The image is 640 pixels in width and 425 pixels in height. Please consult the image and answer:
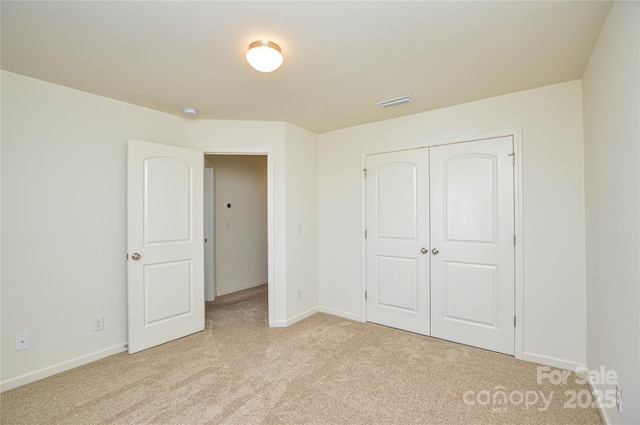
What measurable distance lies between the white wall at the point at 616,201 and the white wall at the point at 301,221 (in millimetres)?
2630

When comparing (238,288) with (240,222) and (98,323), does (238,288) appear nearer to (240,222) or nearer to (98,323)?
(240,222)

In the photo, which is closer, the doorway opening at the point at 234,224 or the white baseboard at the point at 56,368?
the white baseboard at the point at 56,368

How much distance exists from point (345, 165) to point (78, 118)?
266cm

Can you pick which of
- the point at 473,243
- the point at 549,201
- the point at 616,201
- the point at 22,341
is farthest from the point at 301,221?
the point at 616,201

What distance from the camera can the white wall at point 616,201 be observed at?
1.31 m

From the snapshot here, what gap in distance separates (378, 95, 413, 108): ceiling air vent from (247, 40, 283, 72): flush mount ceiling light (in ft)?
4.30

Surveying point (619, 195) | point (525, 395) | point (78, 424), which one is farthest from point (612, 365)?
point (78, 424)

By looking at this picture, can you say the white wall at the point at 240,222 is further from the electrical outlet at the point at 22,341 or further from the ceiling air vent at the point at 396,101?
the ceiling air vent at the point at 396,101

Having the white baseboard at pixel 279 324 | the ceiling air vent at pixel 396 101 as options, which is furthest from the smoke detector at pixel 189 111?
the white baseboard at pixel 279 324

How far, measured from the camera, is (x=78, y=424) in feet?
5.91

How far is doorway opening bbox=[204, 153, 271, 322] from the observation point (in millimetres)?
4594

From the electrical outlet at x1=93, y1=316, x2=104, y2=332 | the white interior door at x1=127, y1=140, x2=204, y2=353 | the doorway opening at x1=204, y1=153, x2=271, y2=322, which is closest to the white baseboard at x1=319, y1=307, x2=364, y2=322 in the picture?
the doorway opening at x1=204, y1=153, x2=271, y2=322

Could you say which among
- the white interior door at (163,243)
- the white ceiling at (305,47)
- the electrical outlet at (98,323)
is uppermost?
the white ceiling at (305,47)

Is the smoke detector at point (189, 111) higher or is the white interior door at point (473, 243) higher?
the smoke detector at point (189, 111)
